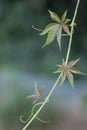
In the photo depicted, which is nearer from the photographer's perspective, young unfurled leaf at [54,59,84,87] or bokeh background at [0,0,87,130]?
young unfurled leaf at [54,59,84,87]

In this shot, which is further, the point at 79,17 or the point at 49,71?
the point at 49,71

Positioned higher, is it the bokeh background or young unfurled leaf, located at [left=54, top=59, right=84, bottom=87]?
the bokeh background

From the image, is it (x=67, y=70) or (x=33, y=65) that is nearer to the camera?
(x=67, y=70)

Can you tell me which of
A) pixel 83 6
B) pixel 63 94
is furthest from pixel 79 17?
pixel 63 94

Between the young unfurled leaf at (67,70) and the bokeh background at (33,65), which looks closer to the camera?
the young unfurled leaf at (67,70)

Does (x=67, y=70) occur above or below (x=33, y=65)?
below

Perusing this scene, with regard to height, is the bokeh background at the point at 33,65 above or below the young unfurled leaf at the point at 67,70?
above

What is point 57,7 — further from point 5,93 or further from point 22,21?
point 5,93

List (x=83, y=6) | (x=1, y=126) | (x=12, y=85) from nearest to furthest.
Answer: (x=83, y=6) < (x=1, y=126) < (x=12, y=85)
